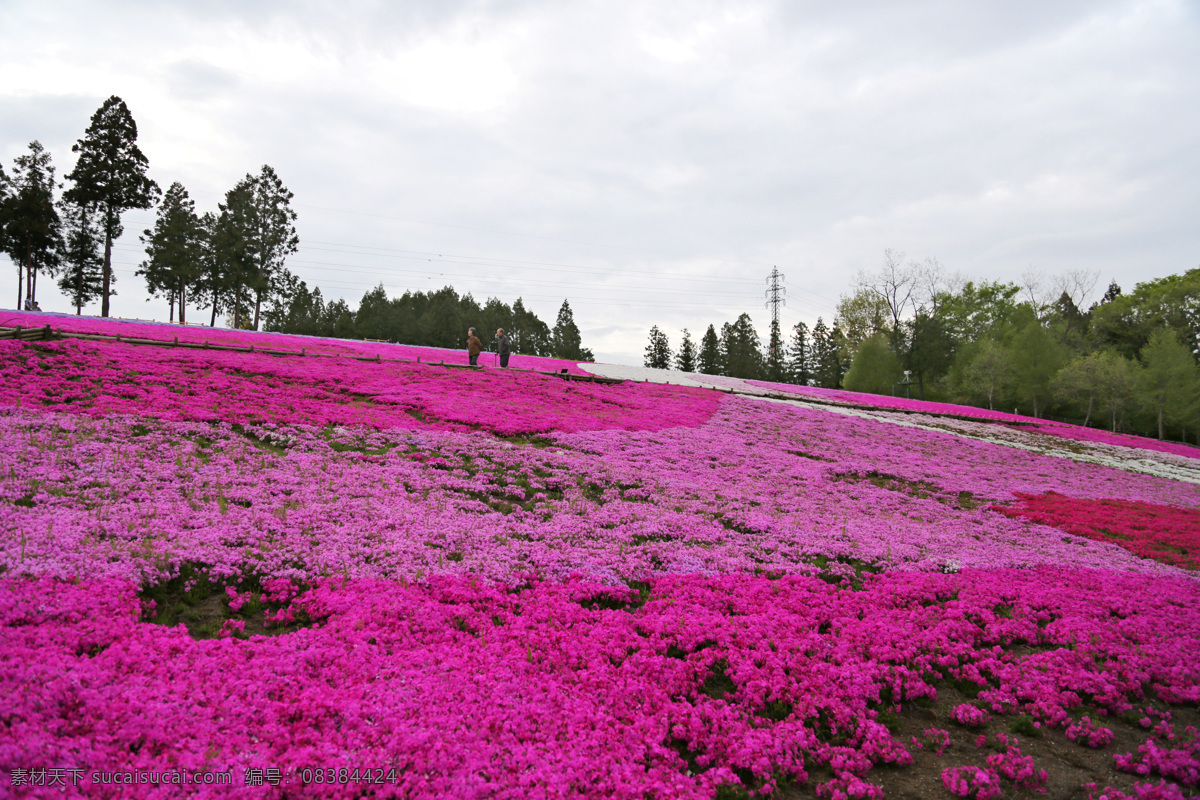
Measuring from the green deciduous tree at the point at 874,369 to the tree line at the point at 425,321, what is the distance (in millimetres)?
45360

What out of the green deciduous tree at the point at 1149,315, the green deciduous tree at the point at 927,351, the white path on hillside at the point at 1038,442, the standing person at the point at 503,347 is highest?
the green deciduous tree at the point at 1149,315

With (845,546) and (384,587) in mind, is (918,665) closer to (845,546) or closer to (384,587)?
(845,546)

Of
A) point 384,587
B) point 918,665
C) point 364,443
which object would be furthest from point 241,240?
point 918,665

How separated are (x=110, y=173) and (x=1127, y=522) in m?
64.4

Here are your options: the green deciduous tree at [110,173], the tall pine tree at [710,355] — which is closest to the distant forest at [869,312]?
the green deciduous tree at [110,173]

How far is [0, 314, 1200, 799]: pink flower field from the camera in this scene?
164 inches

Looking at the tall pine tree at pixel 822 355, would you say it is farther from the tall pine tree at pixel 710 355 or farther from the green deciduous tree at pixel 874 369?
the green deciduous tree at pixel 874 369

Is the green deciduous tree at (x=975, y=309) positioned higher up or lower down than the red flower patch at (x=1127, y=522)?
higher up

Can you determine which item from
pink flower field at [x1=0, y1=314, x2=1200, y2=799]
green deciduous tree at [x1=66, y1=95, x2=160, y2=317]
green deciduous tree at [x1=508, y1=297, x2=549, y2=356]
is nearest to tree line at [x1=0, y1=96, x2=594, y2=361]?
green deciduous tree at [x1=66, y1=95, x2=160, y2=317]

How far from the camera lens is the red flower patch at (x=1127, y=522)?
11.9m

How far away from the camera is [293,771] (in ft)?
12.5

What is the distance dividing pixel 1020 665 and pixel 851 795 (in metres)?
3.45

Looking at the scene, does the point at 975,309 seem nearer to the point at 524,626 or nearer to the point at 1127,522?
the point at 1127,522

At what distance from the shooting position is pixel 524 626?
20.6ft
